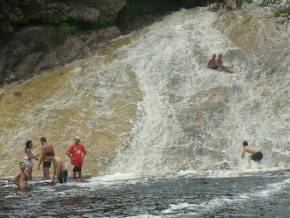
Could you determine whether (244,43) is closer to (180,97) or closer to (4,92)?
(180,97)

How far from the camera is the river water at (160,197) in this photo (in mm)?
14438

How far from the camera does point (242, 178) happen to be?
61.4ft

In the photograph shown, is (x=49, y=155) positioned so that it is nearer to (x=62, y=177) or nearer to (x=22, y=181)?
(x=62, y=177)

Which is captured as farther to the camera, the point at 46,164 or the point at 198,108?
the point at 198,108

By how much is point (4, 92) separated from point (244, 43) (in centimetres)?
1231

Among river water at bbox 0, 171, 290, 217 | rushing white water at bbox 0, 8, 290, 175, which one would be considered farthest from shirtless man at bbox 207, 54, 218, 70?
river water at bbox 0, 171, 290, 217

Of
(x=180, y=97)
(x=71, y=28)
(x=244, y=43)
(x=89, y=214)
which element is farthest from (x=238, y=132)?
(x=71, y=28)

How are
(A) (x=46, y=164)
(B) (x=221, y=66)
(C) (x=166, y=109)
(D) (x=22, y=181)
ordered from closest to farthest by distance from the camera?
(D) (x=22, y=181)
(A) (x=46, y=164)
(C) (x=166, y=109)
(B) (x=221, y=66)

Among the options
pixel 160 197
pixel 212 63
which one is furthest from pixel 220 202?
pixel 212 63

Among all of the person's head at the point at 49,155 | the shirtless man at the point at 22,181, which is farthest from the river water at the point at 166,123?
the person's head at the point at 49,155

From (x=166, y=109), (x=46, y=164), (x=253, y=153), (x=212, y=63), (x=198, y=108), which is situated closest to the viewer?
(x=46, y=164)

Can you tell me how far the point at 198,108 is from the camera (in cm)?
2494

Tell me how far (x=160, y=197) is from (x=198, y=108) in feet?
30.5

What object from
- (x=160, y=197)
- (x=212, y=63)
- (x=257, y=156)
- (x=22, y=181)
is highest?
(x=212, y=63)
